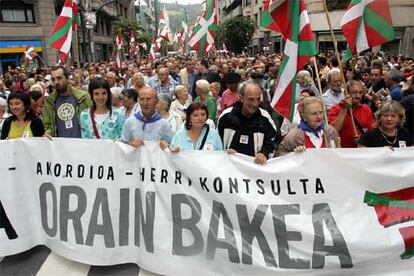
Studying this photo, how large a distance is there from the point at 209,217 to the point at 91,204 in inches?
43.6

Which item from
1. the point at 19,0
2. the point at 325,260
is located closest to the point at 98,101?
the point at 325,260

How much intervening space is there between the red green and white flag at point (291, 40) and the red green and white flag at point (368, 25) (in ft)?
3.31

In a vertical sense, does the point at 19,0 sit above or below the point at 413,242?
above

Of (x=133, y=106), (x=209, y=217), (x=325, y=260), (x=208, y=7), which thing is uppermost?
(x=208, y=7)

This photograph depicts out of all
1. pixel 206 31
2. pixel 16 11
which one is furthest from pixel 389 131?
pixel 16 11

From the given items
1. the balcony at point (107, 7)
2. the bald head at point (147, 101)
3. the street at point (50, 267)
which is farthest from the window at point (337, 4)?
the street at point (50, 267)

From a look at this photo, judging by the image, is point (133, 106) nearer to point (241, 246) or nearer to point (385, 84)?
point (241, 246)

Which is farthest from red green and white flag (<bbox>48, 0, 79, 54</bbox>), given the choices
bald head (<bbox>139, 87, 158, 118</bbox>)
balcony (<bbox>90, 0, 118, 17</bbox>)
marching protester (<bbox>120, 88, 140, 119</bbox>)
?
balcony (<bbox>90, 0, 118, 17</bbox>)

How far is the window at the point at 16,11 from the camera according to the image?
93.7 ft

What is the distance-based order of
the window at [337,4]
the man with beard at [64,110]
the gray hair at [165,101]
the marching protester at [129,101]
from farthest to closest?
the window at [337,4], the marching protester at [129,101], the gray hair at [165,101], the man with beard at [64,110]

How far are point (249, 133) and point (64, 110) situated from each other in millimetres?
2358

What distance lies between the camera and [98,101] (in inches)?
166

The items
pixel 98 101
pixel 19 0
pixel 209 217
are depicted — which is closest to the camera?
pixel 209 217

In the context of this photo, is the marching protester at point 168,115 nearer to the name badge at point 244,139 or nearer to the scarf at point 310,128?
the name badge at point 244,139
